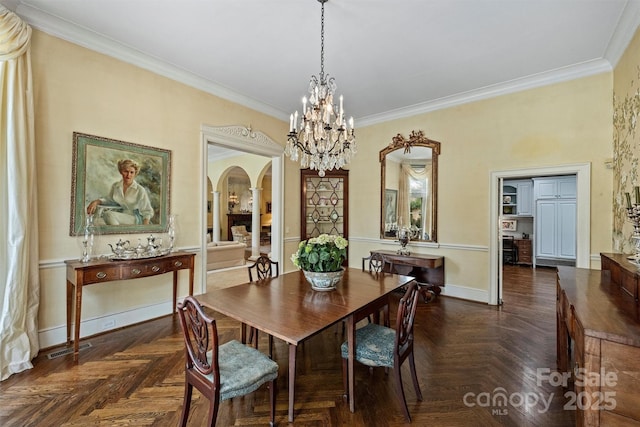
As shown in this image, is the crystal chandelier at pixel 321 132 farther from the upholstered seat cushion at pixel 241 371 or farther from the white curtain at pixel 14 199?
the white curtain at pixel 14 199

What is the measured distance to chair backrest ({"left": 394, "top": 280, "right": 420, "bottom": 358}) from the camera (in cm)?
181

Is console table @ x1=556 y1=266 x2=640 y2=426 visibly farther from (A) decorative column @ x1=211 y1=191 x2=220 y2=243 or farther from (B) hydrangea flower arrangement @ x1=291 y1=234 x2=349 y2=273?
(A) decorative column @ x1=211 y1=191 x2=220 y2=243

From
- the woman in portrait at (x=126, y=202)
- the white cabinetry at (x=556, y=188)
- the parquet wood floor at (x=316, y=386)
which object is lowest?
the parquet wood floor at (x=316, y=386)

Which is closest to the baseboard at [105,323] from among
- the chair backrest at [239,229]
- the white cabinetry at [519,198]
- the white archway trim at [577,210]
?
the white archway trim at [577,210]

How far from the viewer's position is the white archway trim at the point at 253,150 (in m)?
3.97

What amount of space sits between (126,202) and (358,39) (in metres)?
3.20

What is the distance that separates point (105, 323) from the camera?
3.09m

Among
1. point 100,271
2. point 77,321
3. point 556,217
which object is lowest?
point 77,321

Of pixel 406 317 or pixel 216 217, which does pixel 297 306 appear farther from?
pixel 216 217

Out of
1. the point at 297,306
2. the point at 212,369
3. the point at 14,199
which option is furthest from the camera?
the point at 14,199

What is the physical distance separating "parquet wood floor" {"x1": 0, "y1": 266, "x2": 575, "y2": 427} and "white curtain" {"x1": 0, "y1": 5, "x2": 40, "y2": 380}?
291 mm

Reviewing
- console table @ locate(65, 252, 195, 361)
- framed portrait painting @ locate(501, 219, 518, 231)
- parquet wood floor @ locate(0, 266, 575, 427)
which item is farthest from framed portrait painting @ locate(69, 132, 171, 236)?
framed portrait painting @ locate(501, 219, 518, 231)

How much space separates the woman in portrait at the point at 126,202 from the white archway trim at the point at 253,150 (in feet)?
2.47

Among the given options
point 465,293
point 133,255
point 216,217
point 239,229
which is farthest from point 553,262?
point 239,229
